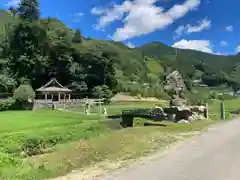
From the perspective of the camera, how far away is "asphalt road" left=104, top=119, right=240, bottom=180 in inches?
361

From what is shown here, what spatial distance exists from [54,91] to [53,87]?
1.34 m

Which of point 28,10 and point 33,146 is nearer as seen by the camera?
point 33,146

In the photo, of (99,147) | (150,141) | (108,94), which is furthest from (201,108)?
(108,94)

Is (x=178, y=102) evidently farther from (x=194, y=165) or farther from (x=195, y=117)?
(x=194, y=165)

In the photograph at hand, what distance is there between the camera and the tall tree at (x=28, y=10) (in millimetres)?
73287

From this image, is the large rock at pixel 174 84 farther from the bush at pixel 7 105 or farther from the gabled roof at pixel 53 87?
the gabled roof at pixel 53 87

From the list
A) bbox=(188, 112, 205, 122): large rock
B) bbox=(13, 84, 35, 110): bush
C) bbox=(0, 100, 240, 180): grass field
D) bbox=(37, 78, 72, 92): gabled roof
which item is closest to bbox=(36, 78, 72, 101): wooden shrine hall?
bbox=(37, 78, 72, 92): gabled roof

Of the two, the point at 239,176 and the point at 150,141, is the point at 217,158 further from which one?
the point at 150,141

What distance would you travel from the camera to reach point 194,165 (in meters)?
10.5

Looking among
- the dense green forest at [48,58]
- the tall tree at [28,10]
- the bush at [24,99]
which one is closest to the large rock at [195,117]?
the bush at [24,99]

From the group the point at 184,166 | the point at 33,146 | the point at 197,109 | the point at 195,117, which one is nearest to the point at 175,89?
the point at 197,109

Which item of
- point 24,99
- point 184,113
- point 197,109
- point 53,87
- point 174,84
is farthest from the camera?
point 53,87

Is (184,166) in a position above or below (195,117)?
below

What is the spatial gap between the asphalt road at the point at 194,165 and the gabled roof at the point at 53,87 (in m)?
52.3
